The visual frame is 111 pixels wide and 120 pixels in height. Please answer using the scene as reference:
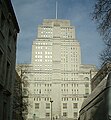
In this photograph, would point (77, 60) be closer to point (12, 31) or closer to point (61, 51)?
point (61, 51)

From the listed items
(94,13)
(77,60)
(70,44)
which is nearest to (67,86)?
(77,60)

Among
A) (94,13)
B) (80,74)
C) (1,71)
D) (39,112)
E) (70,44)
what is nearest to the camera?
(94,13)

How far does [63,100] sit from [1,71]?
11475cm

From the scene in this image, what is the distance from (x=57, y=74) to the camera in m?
137

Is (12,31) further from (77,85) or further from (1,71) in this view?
(77,85)

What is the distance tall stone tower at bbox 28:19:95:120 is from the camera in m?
131

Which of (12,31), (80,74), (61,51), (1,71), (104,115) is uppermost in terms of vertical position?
(61,51)

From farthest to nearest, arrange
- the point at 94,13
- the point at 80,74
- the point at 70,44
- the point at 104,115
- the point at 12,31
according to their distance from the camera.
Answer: the point at 70,44, the point at 80,74, the point at 12,31, the point at 94,13, the point at 104,115

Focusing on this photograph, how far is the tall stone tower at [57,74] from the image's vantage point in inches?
5162

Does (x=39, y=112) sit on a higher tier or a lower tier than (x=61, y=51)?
lower

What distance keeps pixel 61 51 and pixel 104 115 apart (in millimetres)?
137310

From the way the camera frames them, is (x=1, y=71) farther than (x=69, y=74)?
No

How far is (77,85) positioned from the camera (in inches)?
5320

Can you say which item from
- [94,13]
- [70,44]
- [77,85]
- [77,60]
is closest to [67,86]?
[77,85]
